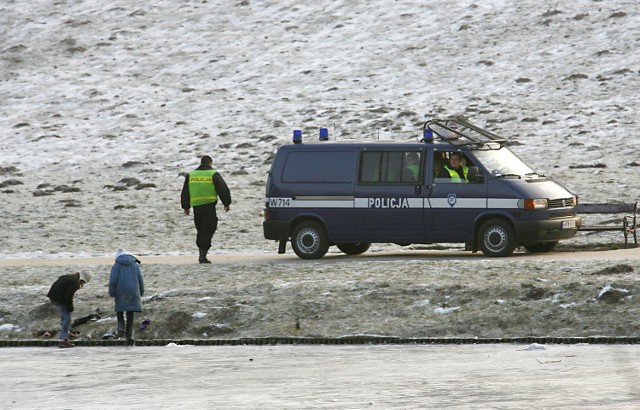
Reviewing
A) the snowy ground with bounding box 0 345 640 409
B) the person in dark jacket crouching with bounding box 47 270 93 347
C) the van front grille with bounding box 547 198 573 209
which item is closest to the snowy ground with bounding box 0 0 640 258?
the van front grille with bounding box 547 198 573 209

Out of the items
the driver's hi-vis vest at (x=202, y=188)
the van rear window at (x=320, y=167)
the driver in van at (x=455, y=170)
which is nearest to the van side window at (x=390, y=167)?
the van rear window at (x=320, y=167)

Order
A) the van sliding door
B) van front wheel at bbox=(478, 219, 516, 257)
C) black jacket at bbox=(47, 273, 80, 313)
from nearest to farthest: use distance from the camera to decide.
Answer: black jacket at bbox=(47, 273, 80, 313) < van front wheel at bbox=(478, 219, 516, 257) < the van sliding door

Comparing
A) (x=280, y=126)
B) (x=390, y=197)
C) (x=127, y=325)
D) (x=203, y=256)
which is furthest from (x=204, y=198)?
(x=280, y=126)

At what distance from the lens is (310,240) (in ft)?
71.0

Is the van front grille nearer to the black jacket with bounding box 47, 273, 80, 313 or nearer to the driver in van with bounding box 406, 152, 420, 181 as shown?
the driver in van with bounding box 406, 152, 420, 181

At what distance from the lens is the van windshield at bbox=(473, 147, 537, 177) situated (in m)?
20.9

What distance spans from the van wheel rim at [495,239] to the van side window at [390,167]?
1.48 meters

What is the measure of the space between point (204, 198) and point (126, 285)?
4.75m

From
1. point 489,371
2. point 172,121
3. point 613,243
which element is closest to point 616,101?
point 172,121

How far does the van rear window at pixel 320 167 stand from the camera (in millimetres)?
21438

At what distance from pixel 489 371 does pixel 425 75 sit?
3357 cm

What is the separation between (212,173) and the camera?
2133cm

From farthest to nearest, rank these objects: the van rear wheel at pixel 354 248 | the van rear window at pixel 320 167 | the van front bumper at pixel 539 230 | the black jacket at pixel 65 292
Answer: the van rear wheel at pixel 354 248, the van rear window at pixel 320 167, the van front bumper at pixel 539 230, the black jacket at pixel 65 292

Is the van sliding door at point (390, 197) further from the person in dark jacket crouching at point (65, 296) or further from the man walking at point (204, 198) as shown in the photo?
the person in dark jacket crouching at point (65, 296)
